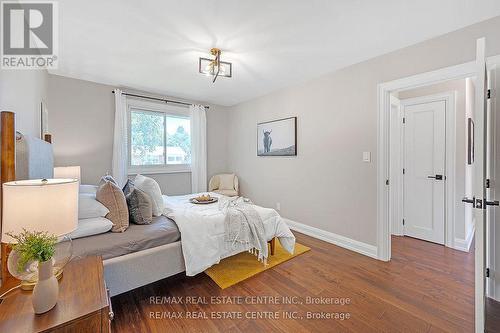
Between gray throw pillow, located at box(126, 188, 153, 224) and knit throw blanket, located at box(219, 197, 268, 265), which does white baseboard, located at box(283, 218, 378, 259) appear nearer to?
knit throw blanket, located at box(219, 197, 268, 265)

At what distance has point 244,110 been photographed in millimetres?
4805

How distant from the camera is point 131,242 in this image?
70.6 inches

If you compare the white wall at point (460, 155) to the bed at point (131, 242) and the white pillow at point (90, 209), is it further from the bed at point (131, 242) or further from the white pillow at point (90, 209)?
the white pillow at point (90, 209)

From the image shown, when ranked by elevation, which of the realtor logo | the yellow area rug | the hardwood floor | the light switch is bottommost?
the hardwood floor

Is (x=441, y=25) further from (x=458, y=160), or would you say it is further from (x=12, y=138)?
(x=12, y=138)

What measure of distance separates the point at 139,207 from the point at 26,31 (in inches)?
73.3

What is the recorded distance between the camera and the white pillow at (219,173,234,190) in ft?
15.7

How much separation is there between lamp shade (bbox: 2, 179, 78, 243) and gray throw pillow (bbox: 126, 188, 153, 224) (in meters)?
1.02

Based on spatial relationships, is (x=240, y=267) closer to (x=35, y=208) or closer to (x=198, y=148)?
(x=35, y=208)

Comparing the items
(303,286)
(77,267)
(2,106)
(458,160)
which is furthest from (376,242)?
(2,106)

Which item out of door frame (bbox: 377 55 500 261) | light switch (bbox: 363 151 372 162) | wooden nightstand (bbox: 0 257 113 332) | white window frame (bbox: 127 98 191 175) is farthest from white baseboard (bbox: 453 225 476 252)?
white window frame (bbox: 127 98 191 175)

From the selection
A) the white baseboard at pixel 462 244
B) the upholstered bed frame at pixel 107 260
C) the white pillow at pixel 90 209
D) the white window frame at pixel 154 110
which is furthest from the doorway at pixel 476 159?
the white window frame at pixel 154 110

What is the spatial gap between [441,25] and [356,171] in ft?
5.51

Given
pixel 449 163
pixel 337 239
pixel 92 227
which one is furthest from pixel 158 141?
pixel 449 163
